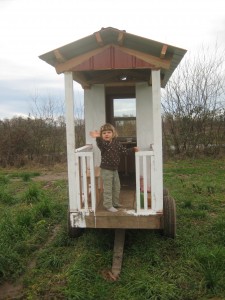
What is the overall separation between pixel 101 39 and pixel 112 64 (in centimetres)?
38

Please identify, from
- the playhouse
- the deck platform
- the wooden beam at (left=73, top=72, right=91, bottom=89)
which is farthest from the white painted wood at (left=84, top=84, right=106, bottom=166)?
the deck platform

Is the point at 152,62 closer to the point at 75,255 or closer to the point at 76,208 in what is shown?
the point at 76,208

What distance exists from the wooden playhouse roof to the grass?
8.50 feet

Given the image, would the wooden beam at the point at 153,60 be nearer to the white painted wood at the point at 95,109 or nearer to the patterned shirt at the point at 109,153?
the patterned shirt at the point at 109,153

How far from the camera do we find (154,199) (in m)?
5.02

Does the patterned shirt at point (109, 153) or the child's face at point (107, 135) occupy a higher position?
the child's face at point (107, 135)

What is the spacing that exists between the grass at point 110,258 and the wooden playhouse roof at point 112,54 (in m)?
2.59

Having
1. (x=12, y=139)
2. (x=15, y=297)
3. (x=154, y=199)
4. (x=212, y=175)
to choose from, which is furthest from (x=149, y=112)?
(x=12, y=139)

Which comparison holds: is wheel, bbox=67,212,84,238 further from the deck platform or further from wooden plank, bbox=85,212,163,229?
wooden plank, bbox=85,212,163,229

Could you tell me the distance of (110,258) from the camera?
475cm

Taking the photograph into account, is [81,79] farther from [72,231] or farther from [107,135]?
[72,231]

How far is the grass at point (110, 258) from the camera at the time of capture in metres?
3.91

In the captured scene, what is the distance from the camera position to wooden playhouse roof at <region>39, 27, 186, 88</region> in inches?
193

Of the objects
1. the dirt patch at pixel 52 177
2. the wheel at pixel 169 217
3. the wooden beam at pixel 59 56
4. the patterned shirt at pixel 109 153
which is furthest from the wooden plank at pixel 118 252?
the dirt patch at pixel 52 177
